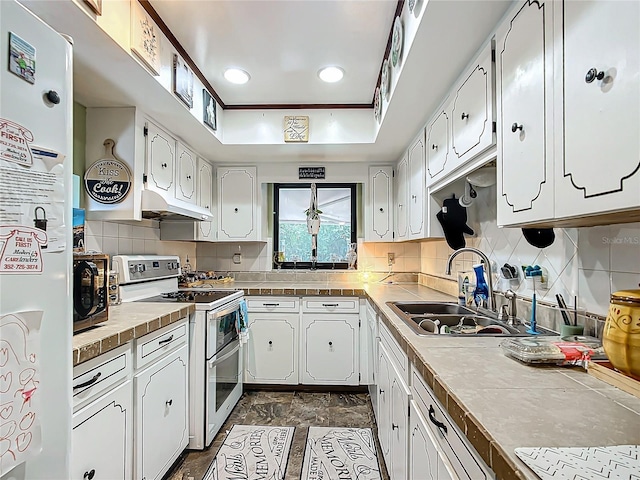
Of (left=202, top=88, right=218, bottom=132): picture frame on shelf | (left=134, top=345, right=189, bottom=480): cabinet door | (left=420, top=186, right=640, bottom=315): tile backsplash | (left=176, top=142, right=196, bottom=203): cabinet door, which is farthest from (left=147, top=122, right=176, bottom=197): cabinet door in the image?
(left=420, top=186, right=640, bottom=315): tile backsplash

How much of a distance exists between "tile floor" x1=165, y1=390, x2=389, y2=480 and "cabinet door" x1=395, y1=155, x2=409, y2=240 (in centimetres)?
140

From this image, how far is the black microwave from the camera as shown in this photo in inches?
51.6

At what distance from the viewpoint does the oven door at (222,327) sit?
2.12 meters

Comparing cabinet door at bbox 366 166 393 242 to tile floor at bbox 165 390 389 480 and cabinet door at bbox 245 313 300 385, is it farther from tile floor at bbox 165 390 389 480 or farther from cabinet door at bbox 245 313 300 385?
tile floor at bbox 165 390 389 480

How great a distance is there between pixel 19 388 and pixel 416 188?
2.31m

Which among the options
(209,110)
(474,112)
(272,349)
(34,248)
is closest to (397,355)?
(474,112)

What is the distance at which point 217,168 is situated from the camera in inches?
132

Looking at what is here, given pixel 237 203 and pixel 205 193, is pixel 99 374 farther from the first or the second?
pixel 237 203

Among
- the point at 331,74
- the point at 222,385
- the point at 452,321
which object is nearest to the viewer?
the point at 452,321

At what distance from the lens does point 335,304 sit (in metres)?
2.91

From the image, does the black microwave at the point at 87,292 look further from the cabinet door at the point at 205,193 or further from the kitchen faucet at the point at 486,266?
the cabinet door at the point at 205,193

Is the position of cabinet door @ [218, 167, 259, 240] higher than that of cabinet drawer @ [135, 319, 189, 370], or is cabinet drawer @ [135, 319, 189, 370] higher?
→ cabinet door @ [218, 167, 259, 240]

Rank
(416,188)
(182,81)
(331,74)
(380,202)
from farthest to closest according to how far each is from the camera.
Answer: (380,202), (416,188), (331,74), (182,81)

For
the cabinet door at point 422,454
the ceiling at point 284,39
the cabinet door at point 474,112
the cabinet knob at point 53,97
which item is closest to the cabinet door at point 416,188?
the ceiling at point 284,39
